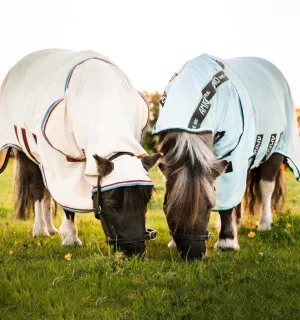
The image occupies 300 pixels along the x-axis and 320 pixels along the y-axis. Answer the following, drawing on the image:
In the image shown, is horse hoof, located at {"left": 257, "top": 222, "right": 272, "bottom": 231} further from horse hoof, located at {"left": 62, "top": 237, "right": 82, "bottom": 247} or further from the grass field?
horse hoof, located at {"left": 62, "top": 237, "right": 82, "bottom": 247}

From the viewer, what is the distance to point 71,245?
622 cm

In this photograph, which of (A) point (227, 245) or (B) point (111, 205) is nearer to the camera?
(B) point (111, 205)

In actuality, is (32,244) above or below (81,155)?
below

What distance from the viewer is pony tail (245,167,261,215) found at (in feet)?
25.0

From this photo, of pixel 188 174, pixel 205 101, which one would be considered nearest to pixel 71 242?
pixel 188 174

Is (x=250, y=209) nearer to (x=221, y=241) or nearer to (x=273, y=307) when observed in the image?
(x=221, y=241)

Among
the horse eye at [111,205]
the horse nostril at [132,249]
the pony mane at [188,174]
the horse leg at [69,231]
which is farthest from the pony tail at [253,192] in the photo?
the horse eye at [111,205]

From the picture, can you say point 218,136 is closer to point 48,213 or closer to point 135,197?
point 135,197

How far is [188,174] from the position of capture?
4734mm

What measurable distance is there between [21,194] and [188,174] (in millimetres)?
3264

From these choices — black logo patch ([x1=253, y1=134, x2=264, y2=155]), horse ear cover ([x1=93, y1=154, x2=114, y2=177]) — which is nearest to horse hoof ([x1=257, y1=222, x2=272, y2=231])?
black logo patch ([x1=253, y1=134, x2=264, y2=155])

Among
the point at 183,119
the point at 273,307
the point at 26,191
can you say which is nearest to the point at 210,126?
the point at 183,119

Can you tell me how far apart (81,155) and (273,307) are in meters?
2.55

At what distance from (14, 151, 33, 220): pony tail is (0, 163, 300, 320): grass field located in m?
1.27
